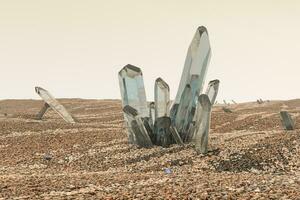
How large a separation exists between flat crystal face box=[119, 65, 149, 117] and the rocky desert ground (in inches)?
68.7

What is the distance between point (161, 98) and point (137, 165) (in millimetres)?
4314

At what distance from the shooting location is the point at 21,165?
19.0 m

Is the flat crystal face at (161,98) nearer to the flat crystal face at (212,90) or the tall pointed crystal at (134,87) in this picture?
the tall pointed crystal at (134,87)

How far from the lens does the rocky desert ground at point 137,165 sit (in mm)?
10635

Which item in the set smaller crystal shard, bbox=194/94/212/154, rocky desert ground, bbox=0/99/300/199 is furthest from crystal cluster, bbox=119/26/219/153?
smaller crystal shard, bbox=194/94/212/154

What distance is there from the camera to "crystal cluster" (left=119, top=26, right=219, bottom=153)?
20484 mm

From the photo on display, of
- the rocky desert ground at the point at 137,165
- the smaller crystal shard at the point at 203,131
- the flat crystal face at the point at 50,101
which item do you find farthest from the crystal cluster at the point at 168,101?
the flat crystal face at the point at 50,101

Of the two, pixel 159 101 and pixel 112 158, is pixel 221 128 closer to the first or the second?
pixel 159 101

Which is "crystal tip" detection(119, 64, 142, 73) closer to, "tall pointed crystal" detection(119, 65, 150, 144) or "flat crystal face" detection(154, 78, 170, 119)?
"tall pointed crystal" detection(119, 65, 150, 144)

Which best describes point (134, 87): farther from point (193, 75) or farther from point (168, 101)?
point (193, 75)

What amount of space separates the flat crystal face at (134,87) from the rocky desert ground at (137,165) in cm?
174

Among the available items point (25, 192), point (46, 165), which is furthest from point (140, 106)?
point (25, 192)

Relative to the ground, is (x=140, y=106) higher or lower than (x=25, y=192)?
higher

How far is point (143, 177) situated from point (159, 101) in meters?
7.72
